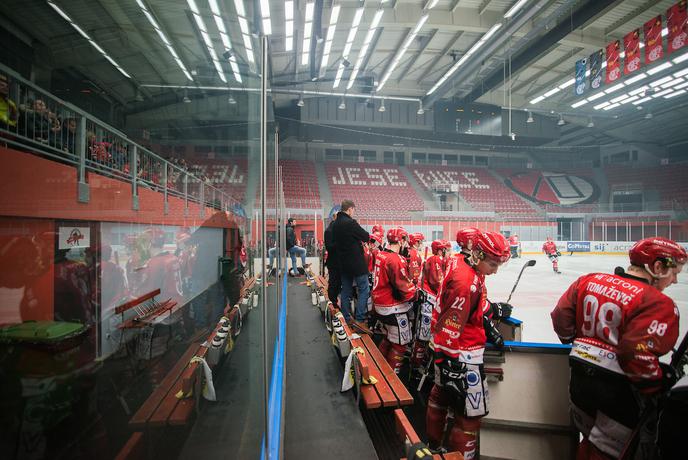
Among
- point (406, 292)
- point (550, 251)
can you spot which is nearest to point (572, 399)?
point (406, 292)

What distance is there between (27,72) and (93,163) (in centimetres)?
22

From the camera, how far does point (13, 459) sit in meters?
0.21

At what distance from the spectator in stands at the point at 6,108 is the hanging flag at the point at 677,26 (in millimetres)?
10602

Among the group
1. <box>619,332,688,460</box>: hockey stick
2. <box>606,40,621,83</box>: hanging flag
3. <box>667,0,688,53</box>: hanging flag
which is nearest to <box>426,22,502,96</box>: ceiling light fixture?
<box>606,40,621,83</box>: hanging flag

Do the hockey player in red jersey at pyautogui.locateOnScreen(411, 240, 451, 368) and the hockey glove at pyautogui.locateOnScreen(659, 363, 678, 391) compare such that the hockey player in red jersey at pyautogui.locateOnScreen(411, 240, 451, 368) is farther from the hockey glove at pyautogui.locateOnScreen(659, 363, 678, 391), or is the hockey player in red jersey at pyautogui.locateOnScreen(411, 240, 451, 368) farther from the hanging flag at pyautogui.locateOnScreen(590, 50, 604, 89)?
the hanging flag at pyautogui.locateOnScreen(590, 50, 604, 89)

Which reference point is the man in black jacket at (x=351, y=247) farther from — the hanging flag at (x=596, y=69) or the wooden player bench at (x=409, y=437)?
the hanging flag at (x=596, y=69)

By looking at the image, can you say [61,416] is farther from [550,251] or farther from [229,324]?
[550,251]

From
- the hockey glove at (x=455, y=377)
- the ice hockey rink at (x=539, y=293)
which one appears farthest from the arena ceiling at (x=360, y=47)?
the ice hockey rink at (x=539, y=293)

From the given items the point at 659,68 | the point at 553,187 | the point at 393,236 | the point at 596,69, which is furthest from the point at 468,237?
the point at 553,187

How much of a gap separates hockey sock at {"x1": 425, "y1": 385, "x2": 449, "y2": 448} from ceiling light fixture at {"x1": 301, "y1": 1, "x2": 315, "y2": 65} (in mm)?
8685

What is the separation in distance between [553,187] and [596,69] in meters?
20.1

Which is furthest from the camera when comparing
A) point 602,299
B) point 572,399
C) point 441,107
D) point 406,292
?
point 441,107

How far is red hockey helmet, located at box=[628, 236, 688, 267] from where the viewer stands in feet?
6.03

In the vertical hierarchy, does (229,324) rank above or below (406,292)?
above
